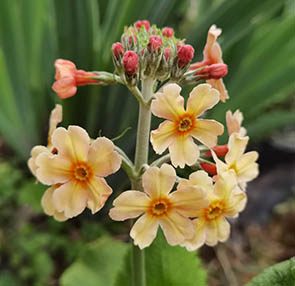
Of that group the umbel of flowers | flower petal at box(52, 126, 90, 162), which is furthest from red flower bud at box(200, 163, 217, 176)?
flower petal at box(52, 126, 90, 162)

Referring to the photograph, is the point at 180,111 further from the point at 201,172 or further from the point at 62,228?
the point at 62,228

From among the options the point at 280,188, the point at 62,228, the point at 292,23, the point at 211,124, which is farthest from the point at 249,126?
the point at 211,124

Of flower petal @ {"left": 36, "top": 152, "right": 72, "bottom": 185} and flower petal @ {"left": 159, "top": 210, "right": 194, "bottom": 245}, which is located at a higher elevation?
flower petal @ {"left": 36, "top": 152, "right": 72, "bottom": 185}

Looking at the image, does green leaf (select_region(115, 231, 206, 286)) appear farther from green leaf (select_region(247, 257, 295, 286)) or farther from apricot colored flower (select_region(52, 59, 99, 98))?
apricot colored flower (select_region(52, 59, 99, 98))

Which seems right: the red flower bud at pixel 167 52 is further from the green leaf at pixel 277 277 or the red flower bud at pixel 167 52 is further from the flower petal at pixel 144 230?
the green leaf at pixel 277 277

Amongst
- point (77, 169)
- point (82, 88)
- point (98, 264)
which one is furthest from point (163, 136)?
point (82, 88)

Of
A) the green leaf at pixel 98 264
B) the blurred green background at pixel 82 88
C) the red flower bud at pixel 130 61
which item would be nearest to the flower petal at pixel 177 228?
the red flower bud at pixel 130 61

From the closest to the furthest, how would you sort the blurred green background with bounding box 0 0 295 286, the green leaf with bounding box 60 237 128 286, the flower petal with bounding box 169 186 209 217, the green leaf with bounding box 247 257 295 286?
the flower petal with bounding box 169 186 209 217, the green leaf with bounding box 247 257 295 286, the green leaf with bounding box 60 237 128 286, the blurred green background with bounding box 0 0 295 286
